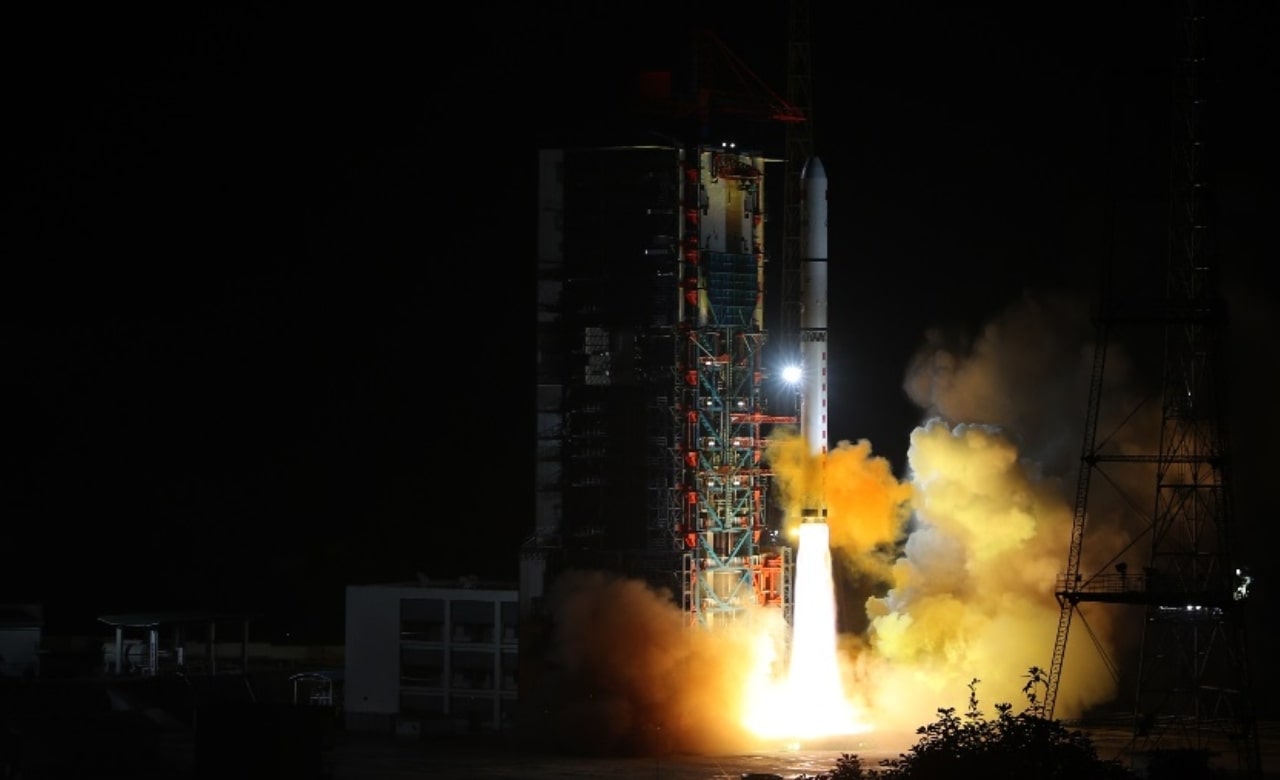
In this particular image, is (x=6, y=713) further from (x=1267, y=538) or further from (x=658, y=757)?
(x=1267, y=538)

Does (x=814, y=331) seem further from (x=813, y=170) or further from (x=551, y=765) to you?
(x=551, y=765)

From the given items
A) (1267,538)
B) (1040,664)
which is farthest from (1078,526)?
(1267,538)

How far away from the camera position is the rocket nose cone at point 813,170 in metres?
57.2

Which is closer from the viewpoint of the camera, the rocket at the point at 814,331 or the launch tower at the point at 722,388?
the launch tower at the point at 722,388

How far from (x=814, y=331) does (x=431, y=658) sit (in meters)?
11.5

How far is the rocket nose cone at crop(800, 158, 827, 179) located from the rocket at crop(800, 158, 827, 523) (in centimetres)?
2

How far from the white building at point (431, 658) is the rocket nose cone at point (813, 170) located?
11.4 metres

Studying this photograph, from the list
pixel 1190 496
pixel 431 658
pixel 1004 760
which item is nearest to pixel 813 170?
pixel 1190 496

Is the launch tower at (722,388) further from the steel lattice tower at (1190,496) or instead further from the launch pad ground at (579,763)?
the steel lattice tower at (1190,496)

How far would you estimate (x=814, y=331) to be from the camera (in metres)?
56.9

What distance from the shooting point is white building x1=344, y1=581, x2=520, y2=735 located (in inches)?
2322

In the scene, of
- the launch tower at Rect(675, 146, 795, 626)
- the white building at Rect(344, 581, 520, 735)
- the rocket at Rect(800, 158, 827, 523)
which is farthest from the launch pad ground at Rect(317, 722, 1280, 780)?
the rocket at Rect(800, 158, 827, 523)

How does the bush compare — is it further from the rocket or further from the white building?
the white building

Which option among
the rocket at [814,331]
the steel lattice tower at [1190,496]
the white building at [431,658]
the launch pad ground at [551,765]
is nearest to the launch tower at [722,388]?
the rocket at [814,331]
